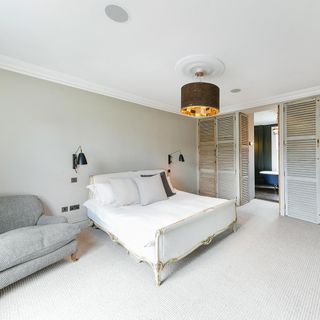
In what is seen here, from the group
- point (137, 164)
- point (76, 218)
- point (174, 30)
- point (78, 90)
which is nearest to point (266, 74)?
point (174, 30)

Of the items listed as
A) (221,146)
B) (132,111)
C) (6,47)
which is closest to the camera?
(6,47)

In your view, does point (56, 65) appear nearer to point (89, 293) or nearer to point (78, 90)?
point (78, 90)

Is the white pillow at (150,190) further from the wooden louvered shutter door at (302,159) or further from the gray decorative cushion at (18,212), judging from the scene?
the wooden louvered shutter door at (302,159)

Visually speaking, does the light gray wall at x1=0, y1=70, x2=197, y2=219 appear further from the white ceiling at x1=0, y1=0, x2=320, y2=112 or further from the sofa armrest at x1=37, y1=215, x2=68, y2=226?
the sofa armrest at x1=37, y1=215, x2=68, y2=226

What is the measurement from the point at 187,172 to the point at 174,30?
12.4ft

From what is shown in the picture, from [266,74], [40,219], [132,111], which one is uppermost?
[266,74]

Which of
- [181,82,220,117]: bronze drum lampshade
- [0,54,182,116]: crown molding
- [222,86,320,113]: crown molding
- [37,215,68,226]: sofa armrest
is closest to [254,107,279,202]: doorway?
[222,86,320,113]: crown molding

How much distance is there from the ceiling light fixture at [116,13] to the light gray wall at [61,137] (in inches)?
69.8

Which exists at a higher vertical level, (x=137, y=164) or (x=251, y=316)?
(x=137, y=164)

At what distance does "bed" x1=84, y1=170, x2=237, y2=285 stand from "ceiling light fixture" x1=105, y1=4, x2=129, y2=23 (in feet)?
6.90

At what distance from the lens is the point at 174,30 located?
1917mm

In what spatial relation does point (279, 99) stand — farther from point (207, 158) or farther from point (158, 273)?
point (158, 273)

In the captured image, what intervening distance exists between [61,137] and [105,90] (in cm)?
119

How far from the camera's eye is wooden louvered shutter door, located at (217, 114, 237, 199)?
4.81 metres
